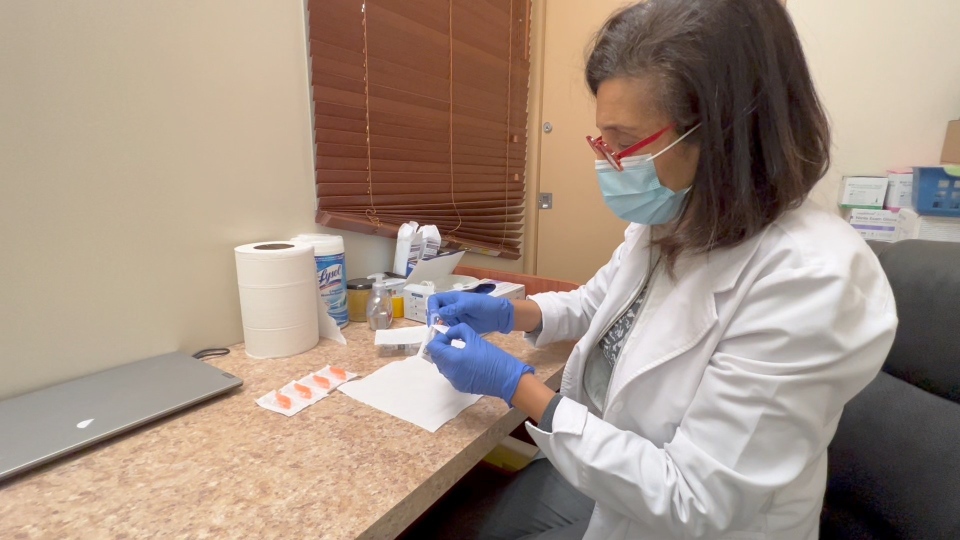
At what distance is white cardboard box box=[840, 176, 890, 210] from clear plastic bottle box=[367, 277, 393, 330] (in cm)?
162

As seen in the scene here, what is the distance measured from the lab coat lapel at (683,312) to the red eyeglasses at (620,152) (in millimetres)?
195

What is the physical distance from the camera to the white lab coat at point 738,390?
52 centimetres

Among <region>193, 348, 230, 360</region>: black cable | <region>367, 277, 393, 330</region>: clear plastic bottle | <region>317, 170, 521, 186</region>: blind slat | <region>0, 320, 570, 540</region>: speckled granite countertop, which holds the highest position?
<region>317, 170, 521, 186</region>: blind slat

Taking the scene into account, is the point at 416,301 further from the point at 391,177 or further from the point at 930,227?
the point at 930,227

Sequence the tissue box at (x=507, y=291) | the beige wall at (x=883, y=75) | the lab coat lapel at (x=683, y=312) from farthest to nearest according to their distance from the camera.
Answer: the beige wall at (x=883, y=75)
the tissue box at (x=507, y=291)
the lab coat lapel at (x=683, y=312)

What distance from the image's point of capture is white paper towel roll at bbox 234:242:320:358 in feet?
2.92

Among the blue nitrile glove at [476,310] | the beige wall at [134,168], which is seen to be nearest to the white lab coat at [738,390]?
the blue nitrile glove at [476,310]

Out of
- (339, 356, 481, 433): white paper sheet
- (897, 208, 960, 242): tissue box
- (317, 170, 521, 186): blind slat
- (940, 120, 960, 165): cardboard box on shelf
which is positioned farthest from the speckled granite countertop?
(940, 120, 960, 165): cardboard box on shelf

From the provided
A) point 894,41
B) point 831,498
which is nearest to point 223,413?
point 831,498

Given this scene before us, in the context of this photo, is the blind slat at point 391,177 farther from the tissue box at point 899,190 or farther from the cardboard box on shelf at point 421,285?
the tissue box at point 899,190

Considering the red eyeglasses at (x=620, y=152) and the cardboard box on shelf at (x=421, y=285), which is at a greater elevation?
the red eyeglasses at (x=620, y=152)

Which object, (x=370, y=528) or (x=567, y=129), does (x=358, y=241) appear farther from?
(x=567, y=129)

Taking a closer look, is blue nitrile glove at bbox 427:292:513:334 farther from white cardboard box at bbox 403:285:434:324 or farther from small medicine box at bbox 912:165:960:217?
small medicine box at bbox 912:165:960:217

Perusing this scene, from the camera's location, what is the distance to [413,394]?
0.81 meters
